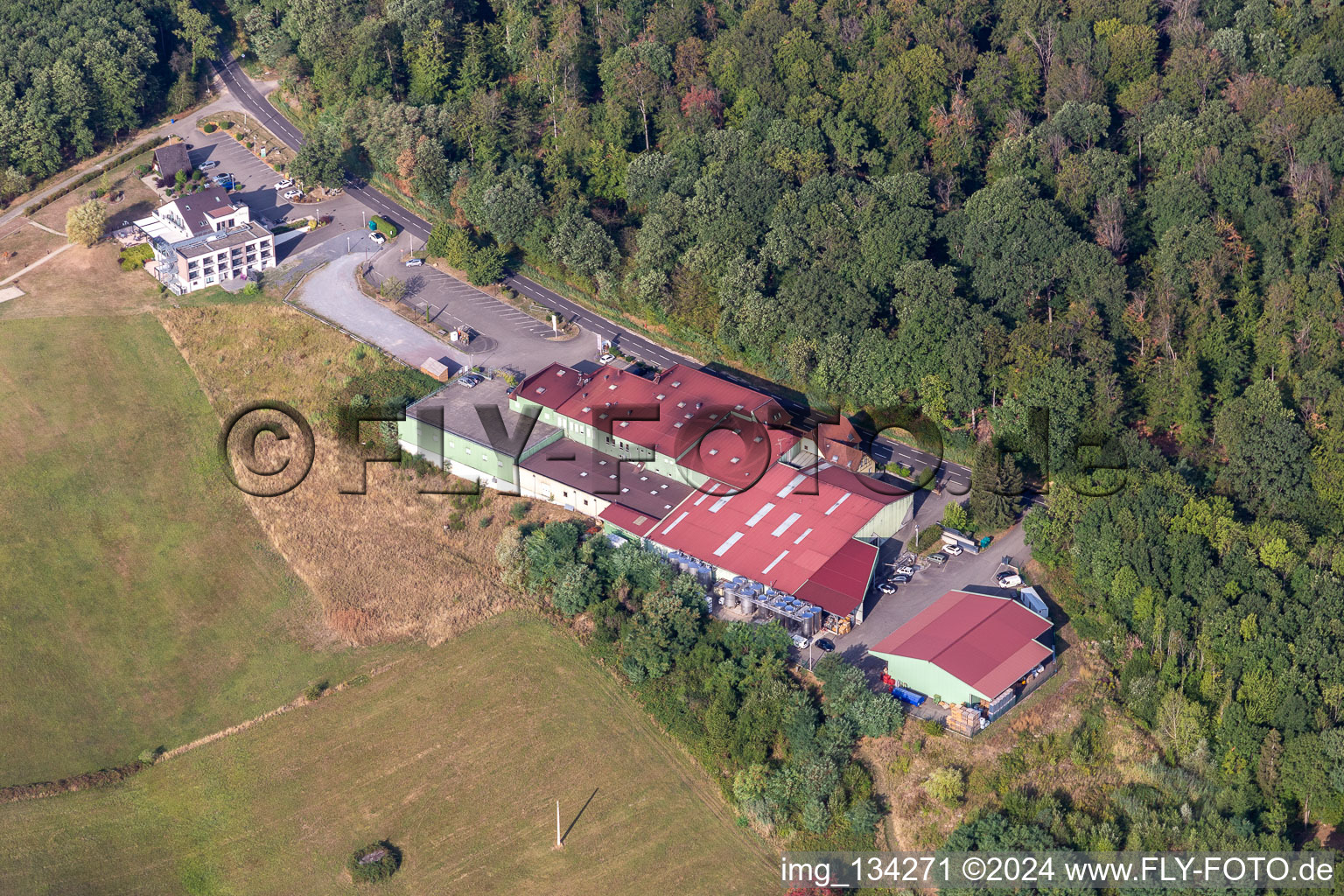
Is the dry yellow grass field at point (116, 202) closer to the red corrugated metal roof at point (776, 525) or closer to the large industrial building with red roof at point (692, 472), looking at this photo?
the large industrial building with red roof at point (692, 472)

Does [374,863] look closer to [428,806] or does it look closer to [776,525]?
[428,806]

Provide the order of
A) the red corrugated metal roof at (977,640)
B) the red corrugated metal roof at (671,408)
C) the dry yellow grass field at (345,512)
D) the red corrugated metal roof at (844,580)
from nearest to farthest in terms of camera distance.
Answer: the red corrugated metal roof at (977,640), the red corrugated metal roof at (844,580), the dry yellow grass field at (345,512), the red corrugated metal roof at (671,408)

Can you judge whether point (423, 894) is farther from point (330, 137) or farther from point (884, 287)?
point (330, 137)

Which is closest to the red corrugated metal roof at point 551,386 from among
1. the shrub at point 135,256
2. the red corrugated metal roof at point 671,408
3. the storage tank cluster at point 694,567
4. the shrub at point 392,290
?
the red corrugated metal roof at point 671,408

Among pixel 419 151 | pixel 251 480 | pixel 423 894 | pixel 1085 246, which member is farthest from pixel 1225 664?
pixel 419 151

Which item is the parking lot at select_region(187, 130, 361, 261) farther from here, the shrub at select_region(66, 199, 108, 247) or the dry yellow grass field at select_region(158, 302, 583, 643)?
the shrub at select_region(66, 199, 108, 247)

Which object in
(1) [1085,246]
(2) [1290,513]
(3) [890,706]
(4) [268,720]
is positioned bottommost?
(4) [268,720]
